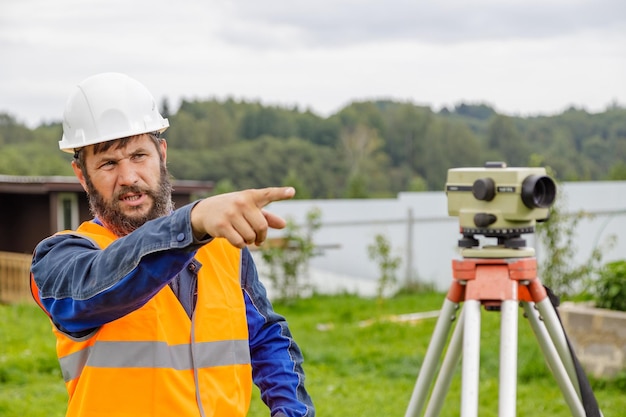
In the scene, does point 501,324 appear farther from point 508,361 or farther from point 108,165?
point 108,165

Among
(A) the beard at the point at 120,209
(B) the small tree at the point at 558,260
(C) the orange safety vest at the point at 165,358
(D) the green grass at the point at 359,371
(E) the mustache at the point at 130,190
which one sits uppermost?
(E) the mustache at the point at 130,190

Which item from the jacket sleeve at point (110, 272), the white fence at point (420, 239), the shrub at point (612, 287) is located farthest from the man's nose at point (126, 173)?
the white fence at point (420, 239)

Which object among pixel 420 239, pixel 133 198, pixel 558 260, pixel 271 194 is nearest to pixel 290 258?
pixel 420 239

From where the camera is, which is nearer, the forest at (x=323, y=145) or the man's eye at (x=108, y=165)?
the man's eye at (x=108, y=165)

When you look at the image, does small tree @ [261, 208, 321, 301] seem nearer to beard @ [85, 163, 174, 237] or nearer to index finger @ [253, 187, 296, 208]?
beard @ [85, 163, 174, 237]

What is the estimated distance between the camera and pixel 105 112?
206 centimetres

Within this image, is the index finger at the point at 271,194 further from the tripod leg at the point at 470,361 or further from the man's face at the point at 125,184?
the tripod leg at the point at 470,361

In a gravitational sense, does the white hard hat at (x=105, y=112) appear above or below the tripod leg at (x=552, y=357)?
above

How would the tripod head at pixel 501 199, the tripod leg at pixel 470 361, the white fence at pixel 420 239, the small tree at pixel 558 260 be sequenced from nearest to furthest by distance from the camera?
1. the tripod leg at pixel 470 361
2. the tripod head at pixel 501 199
3. the small tree at pixel 558 260
4. the white fence at pixel 420 239

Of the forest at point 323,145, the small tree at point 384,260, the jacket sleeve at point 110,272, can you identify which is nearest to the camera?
the jacket sleeve at point 110,272

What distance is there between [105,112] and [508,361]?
57.2 inches

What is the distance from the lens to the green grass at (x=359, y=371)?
5066 millimetres

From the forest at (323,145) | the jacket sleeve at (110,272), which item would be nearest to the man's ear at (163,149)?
the jacket sleeve at (110,272)

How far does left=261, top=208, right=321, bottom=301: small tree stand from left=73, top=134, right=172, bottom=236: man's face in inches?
330
